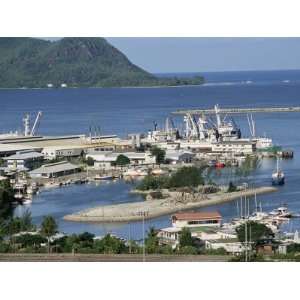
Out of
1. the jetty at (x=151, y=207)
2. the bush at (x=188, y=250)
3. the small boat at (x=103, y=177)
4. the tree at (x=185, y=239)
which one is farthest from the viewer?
the small boat at (x=103, y=177)

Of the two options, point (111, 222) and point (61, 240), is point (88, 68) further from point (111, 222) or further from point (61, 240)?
point (61, 240)

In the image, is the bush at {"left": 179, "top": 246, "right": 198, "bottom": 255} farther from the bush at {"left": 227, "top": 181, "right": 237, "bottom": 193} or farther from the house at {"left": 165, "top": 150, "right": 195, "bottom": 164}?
the house at {"left": 165, "top": 150, "right": 195, "bottom": 164}

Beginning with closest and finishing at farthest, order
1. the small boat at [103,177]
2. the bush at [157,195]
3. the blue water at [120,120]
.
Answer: the blue water at [120,120], the bush at [157,195], the small boat at [103,177]

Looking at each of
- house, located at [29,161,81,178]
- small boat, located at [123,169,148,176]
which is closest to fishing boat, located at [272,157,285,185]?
small boat, located at [123,169,148,176]

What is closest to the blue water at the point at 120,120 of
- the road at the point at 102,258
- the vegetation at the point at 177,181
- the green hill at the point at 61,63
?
the vegetation at the point at 177,181

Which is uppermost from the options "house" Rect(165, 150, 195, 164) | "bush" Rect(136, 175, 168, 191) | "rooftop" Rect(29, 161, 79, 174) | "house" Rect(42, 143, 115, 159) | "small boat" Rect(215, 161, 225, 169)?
"house" Rect(42, 143, 115, 159)

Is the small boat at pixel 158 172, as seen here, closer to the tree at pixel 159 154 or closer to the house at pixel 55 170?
the tree at pixel 159 154
